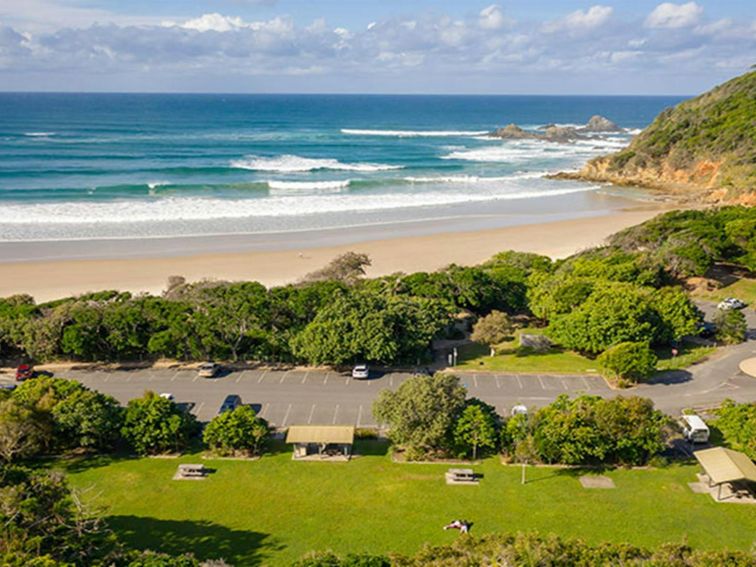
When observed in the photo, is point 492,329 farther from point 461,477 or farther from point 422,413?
point 461,477

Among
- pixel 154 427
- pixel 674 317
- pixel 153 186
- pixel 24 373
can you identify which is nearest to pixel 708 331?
pixel 674 317

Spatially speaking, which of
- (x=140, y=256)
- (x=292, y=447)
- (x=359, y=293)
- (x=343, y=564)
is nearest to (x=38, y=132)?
(x=140, y=256)

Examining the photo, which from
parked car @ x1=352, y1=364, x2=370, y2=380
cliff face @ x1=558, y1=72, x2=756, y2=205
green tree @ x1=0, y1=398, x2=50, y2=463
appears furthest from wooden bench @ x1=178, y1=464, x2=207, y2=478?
cliff face @ x1=558, y1=72, x2=756, y2=205

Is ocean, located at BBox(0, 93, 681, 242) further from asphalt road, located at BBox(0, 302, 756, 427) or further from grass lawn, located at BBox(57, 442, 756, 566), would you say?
grass lawn, located at BBox(57, 442, 756, 566)

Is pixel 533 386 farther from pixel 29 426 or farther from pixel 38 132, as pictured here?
pixel 38 132

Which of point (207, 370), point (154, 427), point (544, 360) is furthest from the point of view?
point (544, 360)

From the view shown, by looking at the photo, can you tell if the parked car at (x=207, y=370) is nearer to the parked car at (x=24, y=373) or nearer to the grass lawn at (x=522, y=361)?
the parked car at (x=24, y=373)
